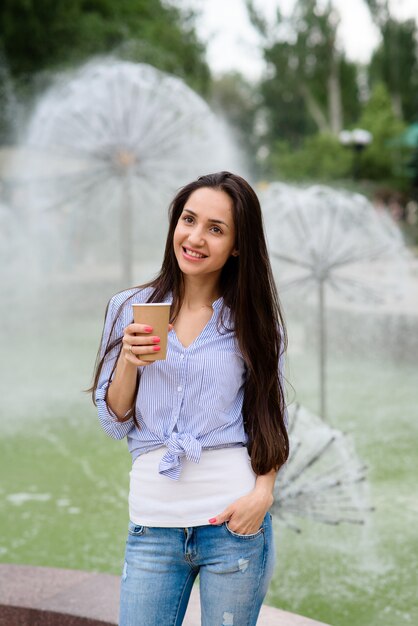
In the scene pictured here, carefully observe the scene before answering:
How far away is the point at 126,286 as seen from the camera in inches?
360

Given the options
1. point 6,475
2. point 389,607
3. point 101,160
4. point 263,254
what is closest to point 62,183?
point 101,160

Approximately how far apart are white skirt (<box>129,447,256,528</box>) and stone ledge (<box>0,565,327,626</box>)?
0.76 meters

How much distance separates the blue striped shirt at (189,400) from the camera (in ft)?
6.03

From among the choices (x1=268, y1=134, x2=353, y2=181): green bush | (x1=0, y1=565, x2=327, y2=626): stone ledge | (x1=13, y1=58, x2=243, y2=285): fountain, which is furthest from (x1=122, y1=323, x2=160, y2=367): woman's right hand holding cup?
(x1=268, y1=134, x2=353, y2=181): green bush

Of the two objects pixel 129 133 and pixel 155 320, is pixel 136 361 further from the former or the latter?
pixel 129 133

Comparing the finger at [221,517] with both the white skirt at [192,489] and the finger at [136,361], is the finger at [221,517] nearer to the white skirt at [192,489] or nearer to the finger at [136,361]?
the white skirt at [192,489]

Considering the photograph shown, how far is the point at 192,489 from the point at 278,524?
2423 mm

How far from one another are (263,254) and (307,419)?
5.97 feet

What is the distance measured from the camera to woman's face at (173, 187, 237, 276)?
187cm

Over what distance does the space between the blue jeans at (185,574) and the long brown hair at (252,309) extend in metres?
0.17

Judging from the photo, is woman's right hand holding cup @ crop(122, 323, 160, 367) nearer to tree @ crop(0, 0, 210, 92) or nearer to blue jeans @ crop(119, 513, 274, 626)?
blue jeans @ crop(119, 513, 274, 626)

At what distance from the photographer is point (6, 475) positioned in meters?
5.12

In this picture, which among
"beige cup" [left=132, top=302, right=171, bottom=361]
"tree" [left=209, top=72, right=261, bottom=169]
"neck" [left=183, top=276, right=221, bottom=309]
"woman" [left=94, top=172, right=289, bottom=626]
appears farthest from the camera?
"tree" [left=209, top=72, right=261, bottom=169]

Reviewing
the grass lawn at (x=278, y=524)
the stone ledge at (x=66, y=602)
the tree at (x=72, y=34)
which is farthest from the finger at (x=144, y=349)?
the tree at (x=72, y=34)
